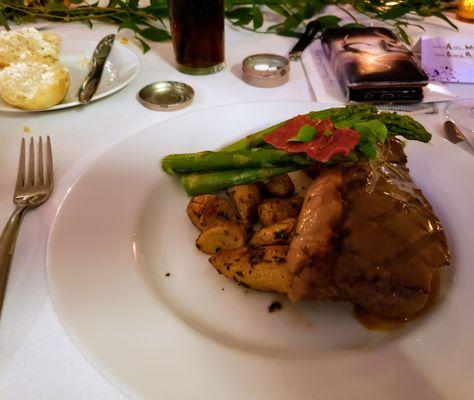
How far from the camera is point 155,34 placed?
114 inches

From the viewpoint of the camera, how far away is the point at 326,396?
3.36 ft

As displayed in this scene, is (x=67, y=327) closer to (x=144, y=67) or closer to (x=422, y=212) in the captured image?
(x=422, y=212)

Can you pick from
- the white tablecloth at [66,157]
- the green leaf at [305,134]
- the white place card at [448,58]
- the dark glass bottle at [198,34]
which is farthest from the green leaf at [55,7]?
the white place card at [448,58]

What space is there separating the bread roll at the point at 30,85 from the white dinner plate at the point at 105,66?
0.16 meters

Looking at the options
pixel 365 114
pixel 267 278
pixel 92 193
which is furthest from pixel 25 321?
pixel 365 114

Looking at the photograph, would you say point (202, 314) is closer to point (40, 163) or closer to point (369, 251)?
point (369, 251)

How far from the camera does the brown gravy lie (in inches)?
51.0

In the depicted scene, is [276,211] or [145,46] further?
[145,46]

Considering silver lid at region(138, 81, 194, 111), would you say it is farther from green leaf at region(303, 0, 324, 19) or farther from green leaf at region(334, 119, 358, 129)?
green leaf at region(303, 0, 324, 19)

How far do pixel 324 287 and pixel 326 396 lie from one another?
13.6 inches

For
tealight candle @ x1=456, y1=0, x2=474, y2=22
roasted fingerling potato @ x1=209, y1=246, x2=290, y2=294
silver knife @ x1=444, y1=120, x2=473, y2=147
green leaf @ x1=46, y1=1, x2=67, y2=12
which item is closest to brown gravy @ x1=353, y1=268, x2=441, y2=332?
roasted fingerling potato @ x1=209, y1=246, x2=290, y2=294

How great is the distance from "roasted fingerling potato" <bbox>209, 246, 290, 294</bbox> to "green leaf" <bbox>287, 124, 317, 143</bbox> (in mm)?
419

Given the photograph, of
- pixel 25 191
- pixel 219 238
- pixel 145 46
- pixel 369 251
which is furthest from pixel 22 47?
pixel 369 251

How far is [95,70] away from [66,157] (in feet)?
2.46
